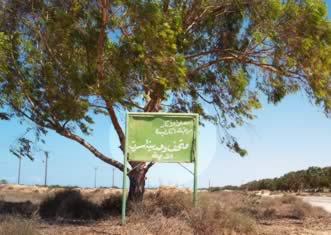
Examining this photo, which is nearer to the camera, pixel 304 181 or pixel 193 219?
pixel 193 219

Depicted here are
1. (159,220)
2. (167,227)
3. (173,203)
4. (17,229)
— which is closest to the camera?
(17,229)

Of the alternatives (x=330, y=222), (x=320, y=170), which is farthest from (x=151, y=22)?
(x=320, y=170)

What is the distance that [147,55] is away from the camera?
46.2 feet

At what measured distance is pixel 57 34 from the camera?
14531mm

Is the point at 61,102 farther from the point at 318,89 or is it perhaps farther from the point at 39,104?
the point at 318,89

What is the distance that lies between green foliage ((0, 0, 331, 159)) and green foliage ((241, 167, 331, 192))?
2192 inches

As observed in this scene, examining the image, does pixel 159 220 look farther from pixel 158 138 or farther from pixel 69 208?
pixel 69 208

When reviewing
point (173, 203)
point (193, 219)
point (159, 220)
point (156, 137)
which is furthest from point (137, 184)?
point (193, 219)

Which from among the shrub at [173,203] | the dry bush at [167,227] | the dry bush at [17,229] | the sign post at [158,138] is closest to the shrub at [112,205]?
the shrub at [173,203]

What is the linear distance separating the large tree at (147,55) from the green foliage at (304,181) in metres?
55.6

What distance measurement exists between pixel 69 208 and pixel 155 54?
8.56 metres

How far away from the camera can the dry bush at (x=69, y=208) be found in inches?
733

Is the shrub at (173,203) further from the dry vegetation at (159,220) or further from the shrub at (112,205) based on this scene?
the shrub at (112,205)

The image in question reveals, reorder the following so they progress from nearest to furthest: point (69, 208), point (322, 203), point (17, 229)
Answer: point (17, 229)
point (69, 208)
point (322, 203)
